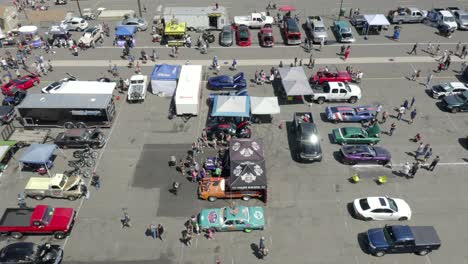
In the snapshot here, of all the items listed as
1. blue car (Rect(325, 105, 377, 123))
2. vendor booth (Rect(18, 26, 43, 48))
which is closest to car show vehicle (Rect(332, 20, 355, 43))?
blue car (Rect(325, 105, 377, 123))

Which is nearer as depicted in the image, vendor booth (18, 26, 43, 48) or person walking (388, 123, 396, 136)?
person walking (388, 123, 396, 136)

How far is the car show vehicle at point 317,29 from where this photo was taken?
51625mm

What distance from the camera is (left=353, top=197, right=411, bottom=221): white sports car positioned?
28.5 m

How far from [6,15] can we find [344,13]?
50.3 m

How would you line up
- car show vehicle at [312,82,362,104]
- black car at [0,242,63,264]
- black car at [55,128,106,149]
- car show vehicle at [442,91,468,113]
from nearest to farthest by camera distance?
black car at [0,242,63,264], black car at [55,128,106,149], car show vehicle at [442,91,468,113], car show vehicle at [312,82,362,104]

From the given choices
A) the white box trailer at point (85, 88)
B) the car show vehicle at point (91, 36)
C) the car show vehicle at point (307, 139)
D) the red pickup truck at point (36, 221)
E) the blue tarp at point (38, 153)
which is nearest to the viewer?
the red pickup truck at point (36, 221)

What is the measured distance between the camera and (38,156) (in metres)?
32.3

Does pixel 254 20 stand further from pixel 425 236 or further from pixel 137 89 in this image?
pixel 425 236

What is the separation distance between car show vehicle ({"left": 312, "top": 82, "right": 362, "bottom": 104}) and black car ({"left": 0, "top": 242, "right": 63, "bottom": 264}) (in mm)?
28399

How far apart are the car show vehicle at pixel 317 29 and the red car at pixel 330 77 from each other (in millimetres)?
9682

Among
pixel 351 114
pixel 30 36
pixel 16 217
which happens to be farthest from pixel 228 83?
pixel 30 36

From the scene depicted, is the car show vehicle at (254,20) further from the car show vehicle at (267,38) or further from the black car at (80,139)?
the black car at (80,139)

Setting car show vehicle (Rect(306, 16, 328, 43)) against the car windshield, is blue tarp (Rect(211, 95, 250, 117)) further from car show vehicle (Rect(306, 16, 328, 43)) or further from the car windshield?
car show vehicle (Rect(306, 16, 328, 43))

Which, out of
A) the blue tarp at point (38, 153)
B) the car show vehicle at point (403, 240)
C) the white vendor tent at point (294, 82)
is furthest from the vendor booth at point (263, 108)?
the blue tarp at point (38, 153)
